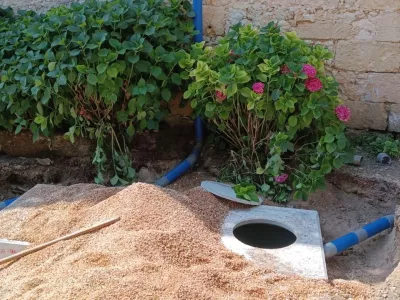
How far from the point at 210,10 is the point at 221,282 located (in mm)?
2538

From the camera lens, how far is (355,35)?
429cm

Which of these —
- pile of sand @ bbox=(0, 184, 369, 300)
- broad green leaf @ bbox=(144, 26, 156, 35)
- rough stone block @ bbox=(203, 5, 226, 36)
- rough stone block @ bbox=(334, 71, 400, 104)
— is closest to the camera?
pile of sand @ bbox=(0, 184, 369, 300)

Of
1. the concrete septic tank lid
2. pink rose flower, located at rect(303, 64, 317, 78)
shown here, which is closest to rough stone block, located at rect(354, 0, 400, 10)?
pink rose flower, located at rect(303, 64, 317, 78)

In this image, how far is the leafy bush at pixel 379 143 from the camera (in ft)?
13.6

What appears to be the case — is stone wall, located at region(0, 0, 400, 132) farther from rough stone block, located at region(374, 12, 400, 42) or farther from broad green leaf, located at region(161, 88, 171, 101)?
broad green leaf, located at region(161, 88, 171, 101)

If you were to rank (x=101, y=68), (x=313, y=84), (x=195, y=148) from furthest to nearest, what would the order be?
(x=195, y=148) < (x=101, y=68) < (x=313, y=84)

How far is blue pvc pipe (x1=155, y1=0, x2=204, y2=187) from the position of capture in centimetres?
423

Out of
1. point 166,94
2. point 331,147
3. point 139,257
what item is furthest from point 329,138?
point 139,257

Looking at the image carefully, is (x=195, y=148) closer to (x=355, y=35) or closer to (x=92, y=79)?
(x=92, y=79)

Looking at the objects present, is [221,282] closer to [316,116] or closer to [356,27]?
[316,116]

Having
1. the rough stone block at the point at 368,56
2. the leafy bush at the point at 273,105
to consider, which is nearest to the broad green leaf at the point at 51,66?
the leafy bush at the point at 273,105

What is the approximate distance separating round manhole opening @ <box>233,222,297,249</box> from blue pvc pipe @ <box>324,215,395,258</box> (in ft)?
0.72

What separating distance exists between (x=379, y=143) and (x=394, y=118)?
0.28m

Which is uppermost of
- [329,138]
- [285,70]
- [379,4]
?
[379,4]
